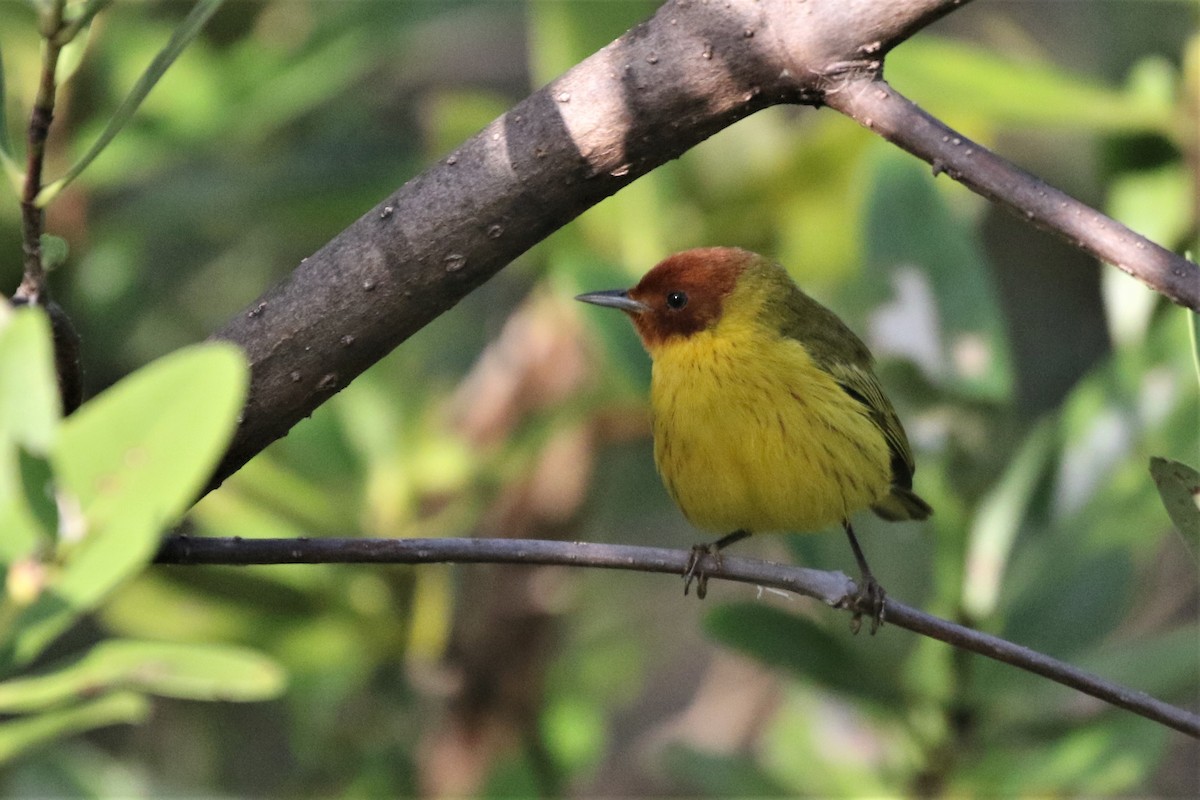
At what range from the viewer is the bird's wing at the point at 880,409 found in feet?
10.1

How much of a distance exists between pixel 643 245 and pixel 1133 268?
227 centimetres

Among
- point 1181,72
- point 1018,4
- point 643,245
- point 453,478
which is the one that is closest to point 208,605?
point 453,478

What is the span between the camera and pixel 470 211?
1.61 meters

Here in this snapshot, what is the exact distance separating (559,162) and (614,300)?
157 cm

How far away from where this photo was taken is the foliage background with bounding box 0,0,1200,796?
115 inches

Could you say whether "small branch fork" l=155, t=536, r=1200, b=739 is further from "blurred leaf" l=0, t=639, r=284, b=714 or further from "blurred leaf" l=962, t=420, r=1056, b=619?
"blurred leaf" l=962, t=420, r=1056, b=619

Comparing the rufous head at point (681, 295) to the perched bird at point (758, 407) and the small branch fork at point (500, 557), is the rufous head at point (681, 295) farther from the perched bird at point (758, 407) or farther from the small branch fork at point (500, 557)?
the small branch fork at point (500, 557)

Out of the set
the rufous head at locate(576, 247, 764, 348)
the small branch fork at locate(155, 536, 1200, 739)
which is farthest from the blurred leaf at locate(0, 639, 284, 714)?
the rufous head at locate(576, 247, 764, 348)

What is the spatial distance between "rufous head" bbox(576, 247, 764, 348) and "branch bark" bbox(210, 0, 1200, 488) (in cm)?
155

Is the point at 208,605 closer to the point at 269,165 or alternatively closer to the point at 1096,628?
the point at 269,165

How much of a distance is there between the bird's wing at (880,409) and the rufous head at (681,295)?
31 centimetres

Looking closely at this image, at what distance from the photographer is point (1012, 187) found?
148cm

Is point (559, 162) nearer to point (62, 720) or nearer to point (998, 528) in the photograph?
point (62, 720)

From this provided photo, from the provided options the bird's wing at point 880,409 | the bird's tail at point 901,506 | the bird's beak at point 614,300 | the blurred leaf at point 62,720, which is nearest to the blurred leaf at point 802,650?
→ the bird's tail at point 901,506
